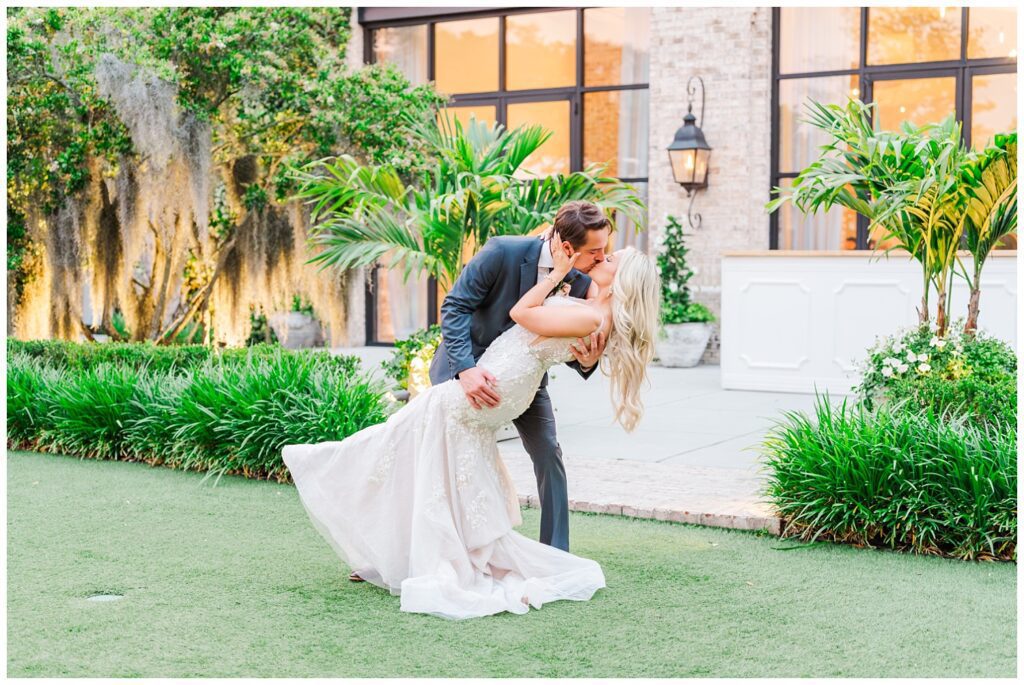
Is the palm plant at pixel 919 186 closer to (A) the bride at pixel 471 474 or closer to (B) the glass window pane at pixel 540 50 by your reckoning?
(A) the bride at pixel 471 474

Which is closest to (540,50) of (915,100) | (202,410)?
(915,100)

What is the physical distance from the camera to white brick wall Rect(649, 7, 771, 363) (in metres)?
14.1

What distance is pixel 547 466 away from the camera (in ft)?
14.8

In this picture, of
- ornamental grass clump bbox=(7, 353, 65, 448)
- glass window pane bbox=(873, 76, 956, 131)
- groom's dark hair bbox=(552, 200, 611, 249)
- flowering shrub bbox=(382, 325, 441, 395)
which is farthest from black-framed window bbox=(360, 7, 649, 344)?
groom's dark hair bbox=(552, 200, 611, 249)

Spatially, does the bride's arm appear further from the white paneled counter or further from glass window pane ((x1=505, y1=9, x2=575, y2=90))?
glass window pane ((x1=505, y1=9, x2=575, y2=90))

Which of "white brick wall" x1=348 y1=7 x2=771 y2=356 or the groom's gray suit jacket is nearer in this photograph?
the groom's gray suit jacket

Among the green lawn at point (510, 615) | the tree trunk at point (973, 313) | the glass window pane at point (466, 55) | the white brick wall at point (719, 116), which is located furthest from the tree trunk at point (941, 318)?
the glass window pane at point (466, 55)

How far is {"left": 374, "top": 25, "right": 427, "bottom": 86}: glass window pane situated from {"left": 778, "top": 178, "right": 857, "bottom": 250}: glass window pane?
17.5 ft

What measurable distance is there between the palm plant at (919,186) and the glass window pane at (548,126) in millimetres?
8478

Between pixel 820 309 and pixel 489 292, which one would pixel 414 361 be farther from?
pixel 820 309

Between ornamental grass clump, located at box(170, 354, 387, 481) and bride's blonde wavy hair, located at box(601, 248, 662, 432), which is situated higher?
bride's blonde wavy hair, located at box(601, 248, 662, 432)

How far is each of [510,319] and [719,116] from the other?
10451 millimetres

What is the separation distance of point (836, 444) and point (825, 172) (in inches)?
103

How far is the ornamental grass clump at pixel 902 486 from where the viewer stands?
15.6ft
